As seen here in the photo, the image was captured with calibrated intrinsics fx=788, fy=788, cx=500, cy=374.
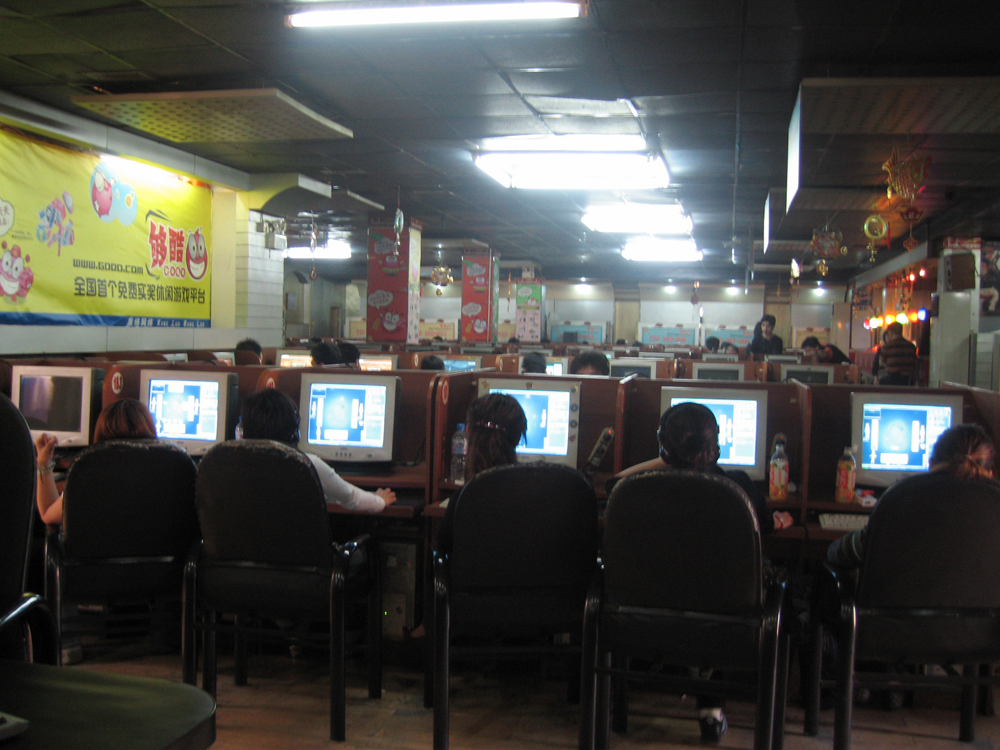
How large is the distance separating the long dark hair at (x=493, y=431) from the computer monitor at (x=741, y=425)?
1150 mm

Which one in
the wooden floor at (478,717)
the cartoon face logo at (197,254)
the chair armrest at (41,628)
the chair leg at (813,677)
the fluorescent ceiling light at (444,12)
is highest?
the fluorescent ceiling light at (444,12)

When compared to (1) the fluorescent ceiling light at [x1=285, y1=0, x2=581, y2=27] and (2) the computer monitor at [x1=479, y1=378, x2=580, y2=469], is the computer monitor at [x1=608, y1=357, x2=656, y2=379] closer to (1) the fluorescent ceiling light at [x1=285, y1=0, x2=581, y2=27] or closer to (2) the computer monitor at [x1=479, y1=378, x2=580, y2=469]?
(2) the computer monitor at [x1=479, y1=378, x2=580, y2=469]

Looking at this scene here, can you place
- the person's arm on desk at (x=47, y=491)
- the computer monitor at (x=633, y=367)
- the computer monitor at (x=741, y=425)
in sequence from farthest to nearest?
1. the computer monitor at (x=633, y=367)
2. the computer monitor at (x=741, y=425)
3. the person's arm on desk at (x=47, y=491)

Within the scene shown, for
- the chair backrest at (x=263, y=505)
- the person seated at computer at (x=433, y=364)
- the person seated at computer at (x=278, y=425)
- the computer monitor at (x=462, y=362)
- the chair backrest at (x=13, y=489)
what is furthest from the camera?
the computer monitor at (x=462, y=362)

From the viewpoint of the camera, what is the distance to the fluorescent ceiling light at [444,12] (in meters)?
3.95

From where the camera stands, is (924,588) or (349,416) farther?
(349,416)

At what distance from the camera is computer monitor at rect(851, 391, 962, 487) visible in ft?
11.5

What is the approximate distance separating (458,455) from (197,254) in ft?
20.7

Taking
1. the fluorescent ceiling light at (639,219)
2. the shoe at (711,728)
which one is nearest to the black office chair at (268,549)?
the shoe at (711,728)

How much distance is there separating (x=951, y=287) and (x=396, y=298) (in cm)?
811

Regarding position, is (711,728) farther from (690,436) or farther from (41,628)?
(41,628)

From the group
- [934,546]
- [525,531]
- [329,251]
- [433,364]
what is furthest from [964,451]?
[329,251]

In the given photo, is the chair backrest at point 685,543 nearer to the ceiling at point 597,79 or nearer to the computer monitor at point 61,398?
the ceiling at point 597,79

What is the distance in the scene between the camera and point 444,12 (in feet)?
13.2
